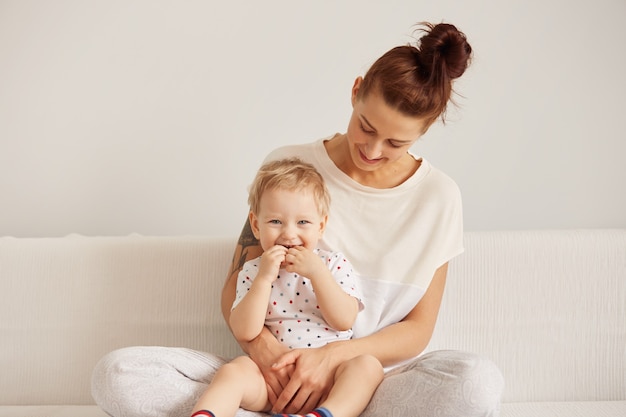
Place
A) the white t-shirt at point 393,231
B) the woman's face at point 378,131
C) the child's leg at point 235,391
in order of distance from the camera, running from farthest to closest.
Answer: the white t-shirt at point 393,231 < the woman's face at point 378,131 < the child's leg at point 235,391

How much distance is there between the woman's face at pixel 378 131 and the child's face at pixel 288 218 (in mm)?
187

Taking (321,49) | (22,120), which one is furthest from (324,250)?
(22,120)

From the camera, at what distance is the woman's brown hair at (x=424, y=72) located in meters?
1.72

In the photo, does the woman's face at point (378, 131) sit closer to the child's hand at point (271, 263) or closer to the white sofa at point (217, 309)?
the child's hand at point (271, 263)

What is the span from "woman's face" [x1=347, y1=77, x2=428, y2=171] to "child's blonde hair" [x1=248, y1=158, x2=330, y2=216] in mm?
131

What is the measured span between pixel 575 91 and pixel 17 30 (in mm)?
1873

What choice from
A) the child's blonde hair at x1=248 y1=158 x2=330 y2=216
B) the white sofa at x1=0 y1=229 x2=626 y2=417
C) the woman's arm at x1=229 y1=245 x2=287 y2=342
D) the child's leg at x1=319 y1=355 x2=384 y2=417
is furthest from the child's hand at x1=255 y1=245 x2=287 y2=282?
the white sofa at x1=0 y1=229 x2=626 y2=417

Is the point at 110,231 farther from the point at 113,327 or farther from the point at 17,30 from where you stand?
the point at 17,30

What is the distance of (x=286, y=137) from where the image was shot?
7.98 feet

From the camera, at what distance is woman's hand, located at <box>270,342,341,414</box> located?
1.65 metres

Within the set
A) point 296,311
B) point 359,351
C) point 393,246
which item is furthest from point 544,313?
point 296,311

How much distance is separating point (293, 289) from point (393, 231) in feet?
1.18

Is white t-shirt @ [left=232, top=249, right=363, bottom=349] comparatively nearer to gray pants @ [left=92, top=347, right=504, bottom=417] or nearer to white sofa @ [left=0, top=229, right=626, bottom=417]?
gray pants @ [left=92, top=347, right=504, bottom=417]

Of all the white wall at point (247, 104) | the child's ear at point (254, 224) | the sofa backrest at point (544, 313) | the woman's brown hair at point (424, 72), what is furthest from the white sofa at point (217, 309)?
the woman's brown hair at point (424, 72)
